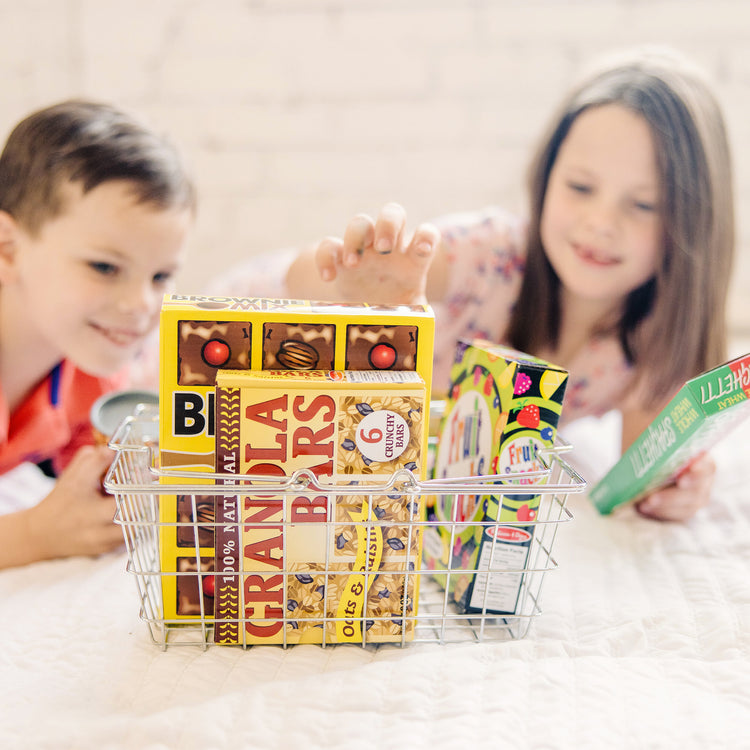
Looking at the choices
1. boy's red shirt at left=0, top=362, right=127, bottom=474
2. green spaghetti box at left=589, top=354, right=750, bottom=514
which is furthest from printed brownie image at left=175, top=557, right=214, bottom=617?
boy's red shirt at left=0, top=362, right=127, bottom=474

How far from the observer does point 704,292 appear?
0.97 metres

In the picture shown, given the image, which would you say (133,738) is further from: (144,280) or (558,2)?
(558,2)

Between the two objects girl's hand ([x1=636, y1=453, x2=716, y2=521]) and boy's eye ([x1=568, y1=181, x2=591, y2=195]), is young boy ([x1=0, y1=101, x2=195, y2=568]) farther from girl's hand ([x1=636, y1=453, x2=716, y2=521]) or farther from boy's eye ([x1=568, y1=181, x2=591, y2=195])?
girl's hand ([x1=636, y1=453, x2=716, y2=521])

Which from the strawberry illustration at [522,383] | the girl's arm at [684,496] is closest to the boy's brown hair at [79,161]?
the strawberry illustration at [522,383]

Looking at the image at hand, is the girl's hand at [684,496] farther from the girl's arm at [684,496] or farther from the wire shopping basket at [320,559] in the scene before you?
the wire shopping basket at [320,559]

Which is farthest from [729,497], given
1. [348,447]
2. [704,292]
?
[348,447]

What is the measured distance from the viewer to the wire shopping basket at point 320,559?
1.50 ft

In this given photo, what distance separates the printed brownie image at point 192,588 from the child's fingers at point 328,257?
0.92 feet

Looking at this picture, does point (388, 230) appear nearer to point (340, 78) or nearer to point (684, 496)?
point (684, 496)

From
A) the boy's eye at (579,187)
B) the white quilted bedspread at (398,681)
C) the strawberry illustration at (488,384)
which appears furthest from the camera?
the boy's eye at (579,187)

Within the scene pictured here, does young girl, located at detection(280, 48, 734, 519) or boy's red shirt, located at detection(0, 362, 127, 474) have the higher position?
young girl, located at detection(280, 48, 734, 519)

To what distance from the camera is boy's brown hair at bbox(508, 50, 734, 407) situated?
89 cm

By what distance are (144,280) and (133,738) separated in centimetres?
57

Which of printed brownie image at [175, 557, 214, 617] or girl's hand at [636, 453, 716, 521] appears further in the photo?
girl's hand at [636, 453, 716, 521]
